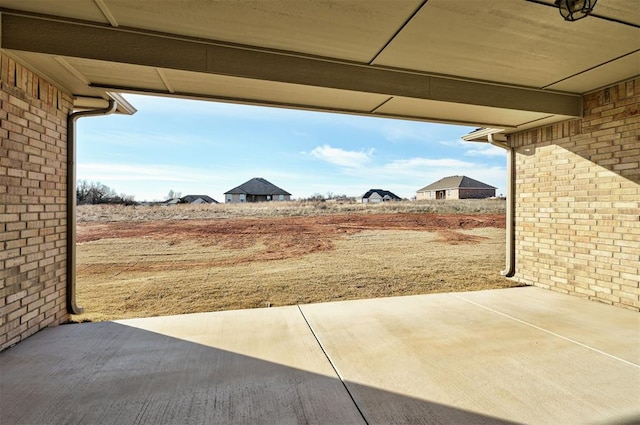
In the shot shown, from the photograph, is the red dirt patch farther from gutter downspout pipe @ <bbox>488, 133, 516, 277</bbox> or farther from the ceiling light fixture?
the ceiling light fixture

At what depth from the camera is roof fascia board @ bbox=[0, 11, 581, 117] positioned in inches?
92.0

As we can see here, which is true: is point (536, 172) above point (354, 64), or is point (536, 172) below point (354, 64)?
below

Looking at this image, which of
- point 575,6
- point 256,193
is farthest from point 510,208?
point 256,193

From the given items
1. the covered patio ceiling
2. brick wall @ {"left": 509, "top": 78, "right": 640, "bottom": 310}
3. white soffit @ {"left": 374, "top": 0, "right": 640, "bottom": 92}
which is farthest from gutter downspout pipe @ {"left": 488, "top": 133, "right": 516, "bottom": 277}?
white soffit @ {"left": 374, "top": 0, "right": 640, "bottom": 92}

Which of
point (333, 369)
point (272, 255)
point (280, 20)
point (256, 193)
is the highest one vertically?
point (256, 193)

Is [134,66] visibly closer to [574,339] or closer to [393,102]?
[393,102]

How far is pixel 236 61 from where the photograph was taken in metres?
2.76

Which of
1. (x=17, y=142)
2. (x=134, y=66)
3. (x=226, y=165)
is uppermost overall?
(x=226, y=165)

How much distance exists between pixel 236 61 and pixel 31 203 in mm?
2302

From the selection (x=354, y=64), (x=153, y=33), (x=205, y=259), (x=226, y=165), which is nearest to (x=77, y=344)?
(x=153, y=33)

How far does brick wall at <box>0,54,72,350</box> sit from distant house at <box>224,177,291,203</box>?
2884cm

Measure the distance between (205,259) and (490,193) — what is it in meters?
30.4

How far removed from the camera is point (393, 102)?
358 cm

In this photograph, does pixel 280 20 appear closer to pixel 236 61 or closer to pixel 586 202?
pixel 236 61
